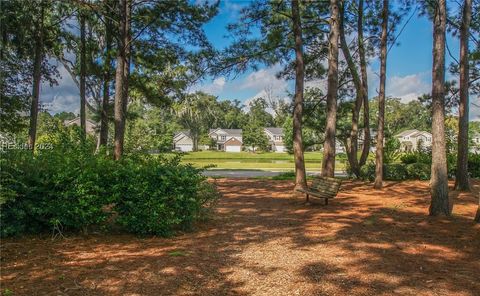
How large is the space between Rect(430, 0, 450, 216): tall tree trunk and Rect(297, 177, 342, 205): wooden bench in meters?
2.19

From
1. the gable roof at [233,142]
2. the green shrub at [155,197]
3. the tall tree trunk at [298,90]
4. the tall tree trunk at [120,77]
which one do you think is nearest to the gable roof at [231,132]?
the gable roof at [233,142]

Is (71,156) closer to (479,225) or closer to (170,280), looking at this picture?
(170,280)

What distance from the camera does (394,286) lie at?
12.3ft

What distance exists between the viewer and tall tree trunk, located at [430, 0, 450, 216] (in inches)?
293

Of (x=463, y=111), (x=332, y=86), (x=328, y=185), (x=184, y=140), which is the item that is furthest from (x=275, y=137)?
(x=328, y=185)

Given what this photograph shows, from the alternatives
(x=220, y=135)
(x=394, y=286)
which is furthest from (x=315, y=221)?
(x=220, y=135)

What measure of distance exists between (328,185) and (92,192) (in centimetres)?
583

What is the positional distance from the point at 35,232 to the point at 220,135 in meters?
79.5

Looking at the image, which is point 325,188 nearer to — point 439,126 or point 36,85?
point 439,126

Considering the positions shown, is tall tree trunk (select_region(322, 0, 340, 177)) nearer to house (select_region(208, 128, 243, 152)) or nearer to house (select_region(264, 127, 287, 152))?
house (select_region(208, 128, 243, 152))

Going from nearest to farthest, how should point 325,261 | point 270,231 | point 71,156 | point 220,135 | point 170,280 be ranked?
point 170,280
point 325,261
point 71,156
point 270,231
point 220,135

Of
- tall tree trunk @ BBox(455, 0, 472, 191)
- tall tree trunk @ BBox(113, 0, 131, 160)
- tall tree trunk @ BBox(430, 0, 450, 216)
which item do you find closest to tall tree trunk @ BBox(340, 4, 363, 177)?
tall tree trunk @ BBox(455, 0, 472, 191)

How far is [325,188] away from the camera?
30.2ft

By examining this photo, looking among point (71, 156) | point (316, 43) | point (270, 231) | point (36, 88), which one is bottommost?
point (270, 231)
